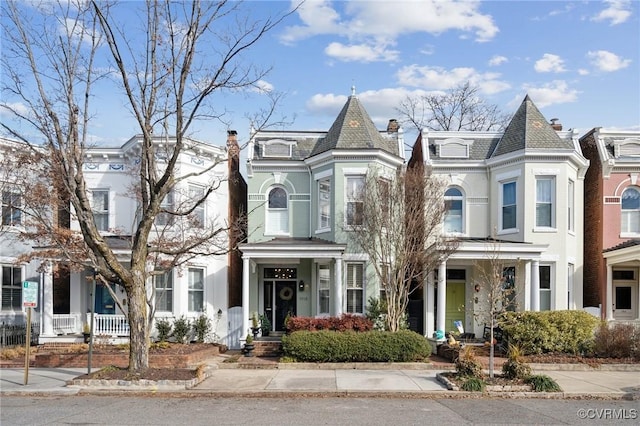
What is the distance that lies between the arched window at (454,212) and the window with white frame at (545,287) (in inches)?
127

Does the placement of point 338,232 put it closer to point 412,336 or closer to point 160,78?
point 412,336

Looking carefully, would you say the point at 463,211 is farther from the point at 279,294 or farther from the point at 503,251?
the point at 279,294

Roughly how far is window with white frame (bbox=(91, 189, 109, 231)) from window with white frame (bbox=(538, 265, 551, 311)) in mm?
16111

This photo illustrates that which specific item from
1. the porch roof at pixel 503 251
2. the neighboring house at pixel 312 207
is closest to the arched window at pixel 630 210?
the porch roof at pixel 503 251

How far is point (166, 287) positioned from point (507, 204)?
42.5 feet

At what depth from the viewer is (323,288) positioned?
21.6 metres

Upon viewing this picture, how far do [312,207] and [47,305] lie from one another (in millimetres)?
9951

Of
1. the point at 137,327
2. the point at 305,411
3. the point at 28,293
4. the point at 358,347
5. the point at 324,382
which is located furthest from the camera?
the point at 358,347

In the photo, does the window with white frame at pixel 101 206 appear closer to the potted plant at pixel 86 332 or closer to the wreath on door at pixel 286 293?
the potted plant at pixel 86 332

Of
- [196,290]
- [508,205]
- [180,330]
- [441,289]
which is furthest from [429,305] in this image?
[180,330]

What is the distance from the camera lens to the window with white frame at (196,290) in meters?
21.7

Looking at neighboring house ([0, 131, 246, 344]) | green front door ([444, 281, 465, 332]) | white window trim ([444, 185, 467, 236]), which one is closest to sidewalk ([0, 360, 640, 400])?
neighboring house ([0, 131, 246, 344])

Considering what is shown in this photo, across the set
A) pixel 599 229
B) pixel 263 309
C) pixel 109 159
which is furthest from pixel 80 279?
pixel 599 229

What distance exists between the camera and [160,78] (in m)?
13.4
